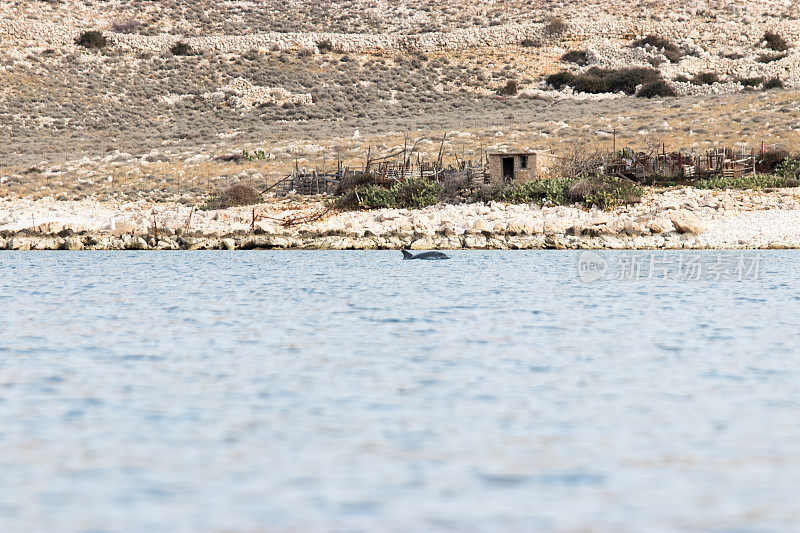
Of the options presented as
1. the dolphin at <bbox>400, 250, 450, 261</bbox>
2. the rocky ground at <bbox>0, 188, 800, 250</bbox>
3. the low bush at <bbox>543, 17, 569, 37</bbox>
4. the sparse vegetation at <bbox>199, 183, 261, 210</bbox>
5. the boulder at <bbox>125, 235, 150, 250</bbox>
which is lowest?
the dolphin at <bbox>400, 250, 450, 261</bbox>

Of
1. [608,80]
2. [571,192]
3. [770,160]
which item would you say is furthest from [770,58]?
[571,192]

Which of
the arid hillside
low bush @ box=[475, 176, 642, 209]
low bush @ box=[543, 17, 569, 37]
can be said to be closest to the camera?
low bush @ box=[475, 176, 642, 209]

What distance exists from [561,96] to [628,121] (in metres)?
14.6

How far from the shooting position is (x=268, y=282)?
1897 centimetres

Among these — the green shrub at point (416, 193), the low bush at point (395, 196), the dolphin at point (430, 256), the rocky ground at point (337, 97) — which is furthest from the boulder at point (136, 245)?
the dolphin at point (430, 256)

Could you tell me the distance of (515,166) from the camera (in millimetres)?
33344

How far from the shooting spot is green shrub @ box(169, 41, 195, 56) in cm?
6962

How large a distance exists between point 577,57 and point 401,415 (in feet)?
223

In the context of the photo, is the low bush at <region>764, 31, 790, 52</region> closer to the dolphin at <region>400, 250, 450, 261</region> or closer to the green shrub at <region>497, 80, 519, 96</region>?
the green shrub at <region>497, 80, 519, 96</region>

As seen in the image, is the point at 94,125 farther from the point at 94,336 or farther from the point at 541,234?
the point at 94,336

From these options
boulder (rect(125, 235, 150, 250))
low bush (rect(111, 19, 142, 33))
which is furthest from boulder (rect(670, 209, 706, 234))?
Result: low bush (rect(111, 19, 142, 33))

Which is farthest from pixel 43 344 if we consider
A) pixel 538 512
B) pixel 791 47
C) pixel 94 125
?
pixel 791 47

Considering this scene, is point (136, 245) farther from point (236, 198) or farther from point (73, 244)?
point (236, 198)

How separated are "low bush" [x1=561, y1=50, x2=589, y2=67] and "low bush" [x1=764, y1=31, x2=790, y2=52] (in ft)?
48.5
